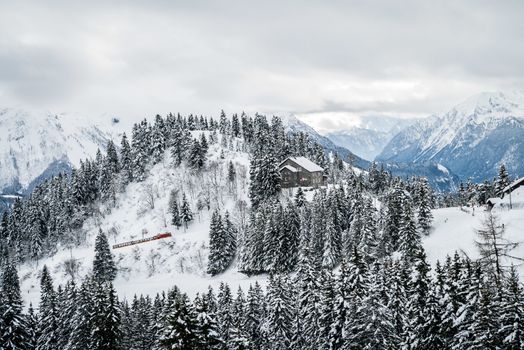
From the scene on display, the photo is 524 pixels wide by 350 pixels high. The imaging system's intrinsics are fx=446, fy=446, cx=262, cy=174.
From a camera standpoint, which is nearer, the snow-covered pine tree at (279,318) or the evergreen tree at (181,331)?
the evergreen tree at (181,331)

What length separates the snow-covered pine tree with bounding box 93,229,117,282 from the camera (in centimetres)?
11169

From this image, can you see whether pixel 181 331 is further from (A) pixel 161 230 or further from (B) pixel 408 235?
(A) pixel 161 230

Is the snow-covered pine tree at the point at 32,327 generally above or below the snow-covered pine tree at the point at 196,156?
below

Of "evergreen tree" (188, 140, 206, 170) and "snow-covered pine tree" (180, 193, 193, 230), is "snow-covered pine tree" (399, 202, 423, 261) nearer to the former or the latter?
Answer: "snow-covered pine tree" (180, 193, 193, 230)

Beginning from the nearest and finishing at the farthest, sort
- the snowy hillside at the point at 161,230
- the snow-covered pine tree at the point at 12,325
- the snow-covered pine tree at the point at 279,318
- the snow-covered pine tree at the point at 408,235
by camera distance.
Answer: the snow-covered pine tree at the point at 279,318, the snow-covered pine tree at the point at 12,325, the snow-covered pine tree at the point at 408,235, the snowy hillside at the point at 161,230

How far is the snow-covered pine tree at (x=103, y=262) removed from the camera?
112 m

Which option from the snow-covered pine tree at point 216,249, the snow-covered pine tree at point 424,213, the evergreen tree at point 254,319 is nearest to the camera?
the evergreen tree at point 254,319

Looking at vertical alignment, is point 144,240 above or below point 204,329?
above

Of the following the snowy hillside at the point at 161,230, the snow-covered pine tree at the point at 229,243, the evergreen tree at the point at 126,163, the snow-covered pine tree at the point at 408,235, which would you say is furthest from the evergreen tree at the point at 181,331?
the evergreen tree at the point at 126,163

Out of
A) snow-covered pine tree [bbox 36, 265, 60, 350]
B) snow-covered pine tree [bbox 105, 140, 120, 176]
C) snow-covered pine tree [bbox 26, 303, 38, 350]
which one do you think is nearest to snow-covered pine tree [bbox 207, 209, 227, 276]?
snow-covered pine tree [bbox 26, 303, 38, 350]

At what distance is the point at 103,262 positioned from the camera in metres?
112

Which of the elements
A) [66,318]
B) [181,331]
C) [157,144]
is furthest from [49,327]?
[157,144]

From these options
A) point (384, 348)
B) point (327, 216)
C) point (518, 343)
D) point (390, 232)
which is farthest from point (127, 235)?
point (518, 343)

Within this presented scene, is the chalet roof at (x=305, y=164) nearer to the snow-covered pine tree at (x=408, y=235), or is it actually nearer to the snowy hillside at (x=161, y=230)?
the snowy hillside at (x=161, y=230)
